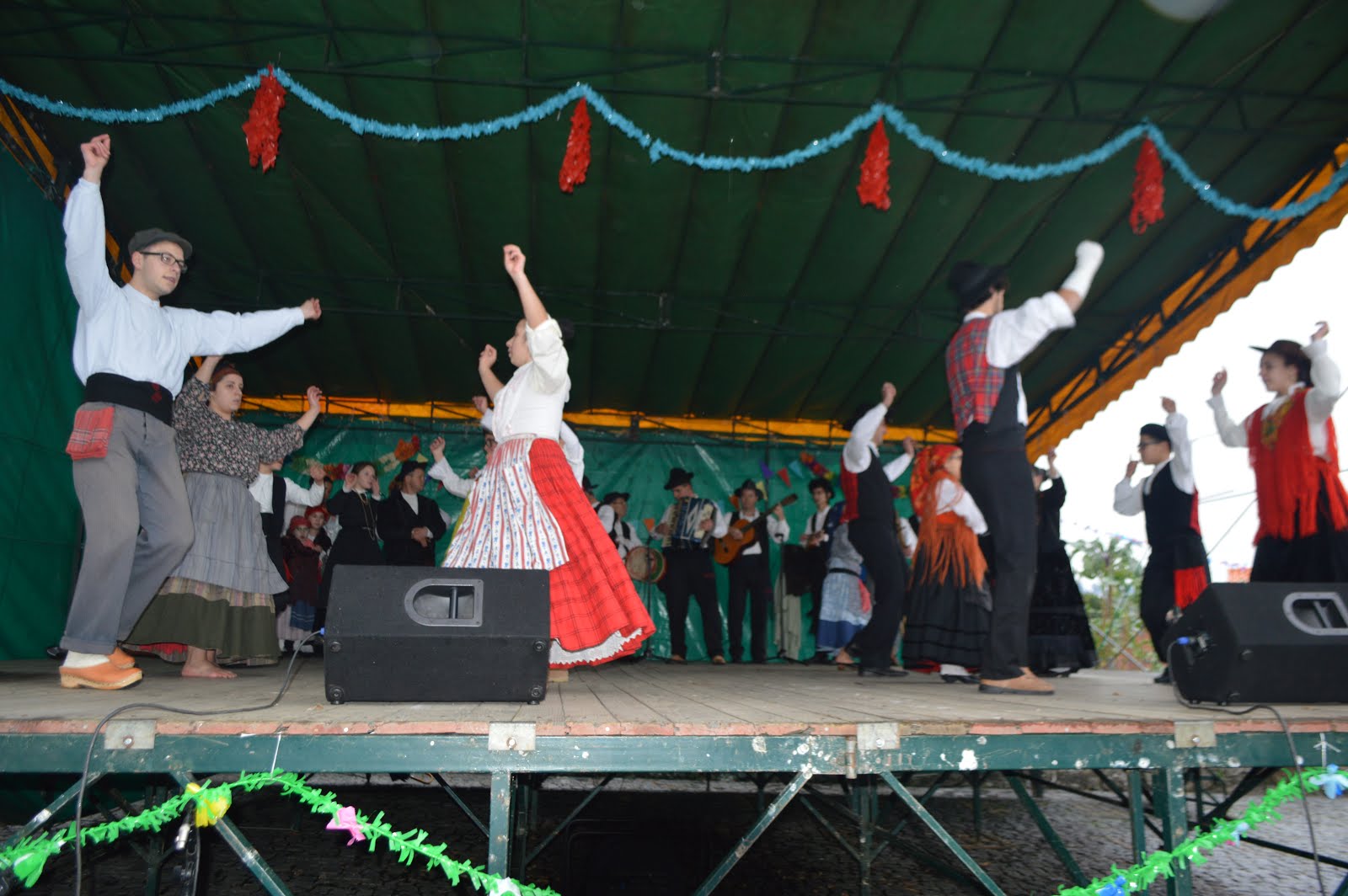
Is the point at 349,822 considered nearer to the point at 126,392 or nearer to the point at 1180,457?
the point at 126,392

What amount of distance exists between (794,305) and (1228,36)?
349 centimetres

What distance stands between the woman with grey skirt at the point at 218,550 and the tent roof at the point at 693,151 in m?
2.45

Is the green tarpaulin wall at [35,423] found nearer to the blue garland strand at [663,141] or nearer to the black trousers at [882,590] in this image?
the blue garland strand at [663,141]

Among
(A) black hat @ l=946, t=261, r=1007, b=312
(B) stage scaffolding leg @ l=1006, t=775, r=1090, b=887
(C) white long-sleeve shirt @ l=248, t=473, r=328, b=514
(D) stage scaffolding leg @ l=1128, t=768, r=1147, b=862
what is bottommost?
(B) stage scaffolding leg @ l=1006, t=775, r=1090, b=887

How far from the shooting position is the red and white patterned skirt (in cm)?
292

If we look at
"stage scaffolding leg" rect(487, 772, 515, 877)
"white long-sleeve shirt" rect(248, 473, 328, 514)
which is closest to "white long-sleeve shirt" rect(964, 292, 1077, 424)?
"stage scaffolding leg" rect(487, 772, 515, 877)

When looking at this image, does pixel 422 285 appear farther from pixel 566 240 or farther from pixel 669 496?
pixel 669 496

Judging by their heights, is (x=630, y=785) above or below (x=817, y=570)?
below

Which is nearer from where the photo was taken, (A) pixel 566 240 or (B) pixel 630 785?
(B) pixel 630 785

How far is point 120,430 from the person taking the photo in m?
2.79

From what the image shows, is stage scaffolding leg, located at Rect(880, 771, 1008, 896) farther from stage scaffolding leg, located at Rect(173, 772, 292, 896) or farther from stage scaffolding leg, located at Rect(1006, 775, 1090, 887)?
stage scaffolding leg, located at Rect(173, 772, 292, 896)

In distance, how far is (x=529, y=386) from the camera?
3.30m

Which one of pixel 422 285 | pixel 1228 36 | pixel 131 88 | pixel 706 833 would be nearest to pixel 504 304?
pixel 422 285

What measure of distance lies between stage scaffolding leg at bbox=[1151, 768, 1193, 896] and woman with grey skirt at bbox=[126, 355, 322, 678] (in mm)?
3270
